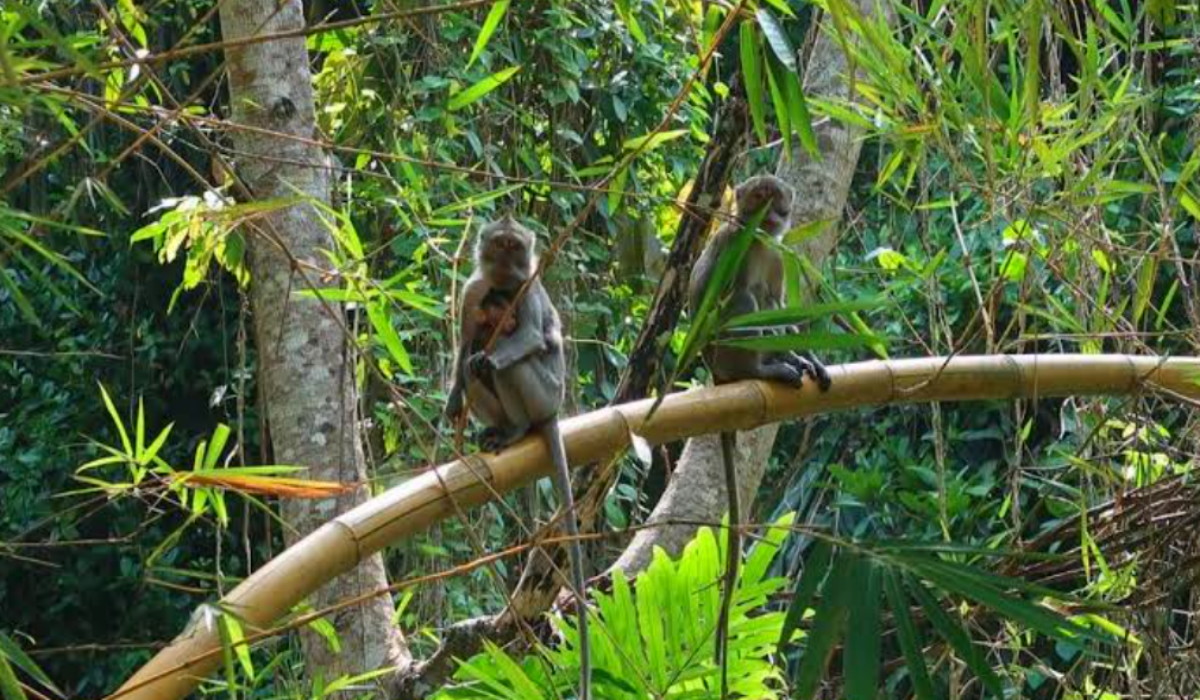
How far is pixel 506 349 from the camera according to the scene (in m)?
4.20

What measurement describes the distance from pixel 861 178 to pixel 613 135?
84.0 inches

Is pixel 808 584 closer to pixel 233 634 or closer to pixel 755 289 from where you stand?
pixel 233 634

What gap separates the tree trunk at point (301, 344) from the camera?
3865 mm

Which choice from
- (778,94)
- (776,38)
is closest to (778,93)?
(778,94)

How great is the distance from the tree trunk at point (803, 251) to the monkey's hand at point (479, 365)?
550 mm

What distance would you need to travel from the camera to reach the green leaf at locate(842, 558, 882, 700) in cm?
201

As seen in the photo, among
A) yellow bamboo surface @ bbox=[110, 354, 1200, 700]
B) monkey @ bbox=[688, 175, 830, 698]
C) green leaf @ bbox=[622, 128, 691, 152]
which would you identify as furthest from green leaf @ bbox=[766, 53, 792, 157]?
monkey @ bbox=[688, 175, 830, 698]

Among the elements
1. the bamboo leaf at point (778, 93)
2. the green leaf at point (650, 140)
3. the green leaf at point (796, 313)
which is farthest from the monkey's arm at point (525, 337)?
the green leaf at point (796, 313)

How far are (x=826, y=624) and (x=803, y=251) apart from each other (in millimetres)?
2264

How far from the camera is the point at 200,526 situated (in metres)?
7.18

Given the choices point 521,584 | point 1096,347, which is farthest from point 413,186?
point 1096,347

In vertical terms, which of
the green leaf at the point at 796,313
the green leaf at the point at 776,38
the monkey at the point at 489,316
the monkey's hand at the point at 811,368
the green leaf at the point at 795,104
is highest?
the green leaf at the point at 776,38

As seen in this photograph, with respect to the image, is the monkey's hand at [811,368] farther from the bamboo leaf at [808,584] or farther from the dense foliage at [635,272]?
the bamboo leaf at [808,584]

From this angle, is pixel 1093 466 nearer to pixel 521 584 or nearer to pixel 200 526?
pixel 521 584
